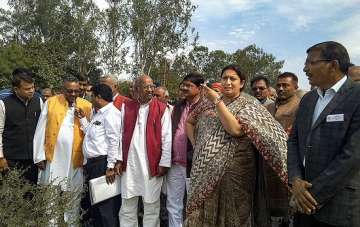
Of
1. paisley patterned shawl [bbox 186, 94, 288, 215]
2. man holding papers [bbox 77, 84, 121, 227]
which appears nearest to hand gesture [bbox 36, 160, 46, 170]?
man holding papers [bbox 77, 84, 121, 227]

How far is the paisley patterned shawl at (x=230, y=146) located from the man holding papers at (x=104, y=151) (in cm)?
136

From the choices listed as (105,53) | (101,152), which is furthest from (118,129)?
(105,53)

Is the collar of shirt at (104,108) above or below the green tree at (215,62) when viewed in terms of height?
below

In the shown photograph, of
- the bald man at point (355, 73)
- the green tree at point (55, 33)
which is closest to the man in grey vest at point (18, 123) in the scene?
the bald man at point (355, 73)

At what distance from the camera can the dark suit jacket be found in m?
2.83

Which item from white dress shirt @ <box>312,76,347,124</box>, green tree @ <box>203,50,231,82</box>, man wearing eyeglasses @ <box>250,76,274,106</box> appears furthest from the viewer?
green tree @ <box>203,50,231,82</box>

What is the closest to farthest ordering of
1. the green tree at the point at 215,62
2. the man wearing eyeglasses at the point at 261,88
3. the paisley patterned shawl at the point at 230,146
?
the paisley patterned shawl at the point at 230,146 < the man wearing eyeglasses at the point at 261,88 < the green tree at the point at 215,62

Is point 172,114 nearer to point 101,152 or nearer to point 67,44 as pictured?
point 101,152

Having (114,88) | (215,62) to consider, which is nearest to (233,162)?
(114,88)

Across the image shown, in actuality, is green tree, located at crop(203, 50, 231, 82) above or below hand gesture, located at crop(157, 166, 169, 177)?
above

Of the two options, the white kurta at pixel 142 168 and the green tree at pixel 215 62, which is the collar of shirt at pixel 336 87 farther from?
the green tree at pixel 215 62

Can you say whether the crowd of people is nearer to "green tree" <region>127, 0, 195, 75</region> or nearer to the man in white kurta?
the man in white kurta

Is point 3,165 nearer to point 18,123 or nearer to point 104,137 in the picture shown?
point 18,123

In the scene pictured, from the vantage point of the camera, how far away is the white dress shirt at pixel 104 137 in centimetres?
518
